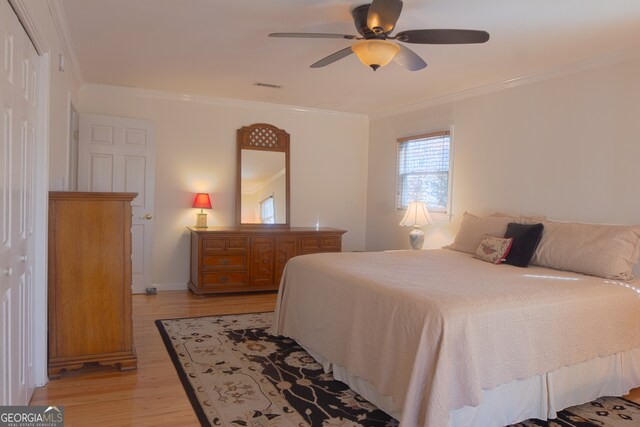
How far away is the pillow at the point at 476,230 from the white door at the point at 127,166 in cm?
341

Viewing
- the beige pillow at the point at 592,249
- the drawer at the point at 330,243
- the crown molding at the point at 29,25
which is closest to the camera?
the crown molding at the point at 29,25

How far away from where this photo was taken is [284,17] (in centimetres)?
310

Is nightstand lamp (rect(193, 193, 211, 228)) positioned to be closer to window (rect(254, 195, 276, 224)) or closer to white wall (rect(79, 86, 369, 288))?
white wall (rect(79, 86, 369, 288))

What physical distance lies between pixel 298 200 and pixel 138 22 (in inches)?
131

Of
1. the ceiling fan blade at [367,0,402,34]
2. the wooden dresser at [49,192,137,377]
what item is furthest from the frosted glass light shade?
the wooden dresser at [49,192,137,377]

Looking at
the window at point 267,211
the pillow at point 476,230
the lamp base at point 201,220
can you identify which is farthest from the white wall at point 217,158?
the pillow at point 476,230

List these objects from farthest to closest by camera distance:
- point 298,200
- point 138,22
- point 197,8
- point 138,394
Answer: point 298,200 → point 138,22 → point 197,8 → point 138,394

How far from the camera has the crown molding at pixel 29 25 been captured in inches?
79.6

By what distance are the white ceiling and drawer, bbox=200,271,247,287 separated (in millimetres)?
2090

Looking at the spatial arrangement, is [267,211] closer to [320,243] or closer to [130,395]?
[320,243]

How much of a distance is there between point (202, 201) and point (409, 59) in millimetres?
3212

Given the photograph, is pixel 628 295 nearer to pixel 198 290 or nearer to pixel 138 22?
pixel 138 22

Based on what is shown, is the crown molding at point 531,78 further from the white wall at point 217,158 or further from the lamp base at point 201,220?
the lamp base at point 201,220

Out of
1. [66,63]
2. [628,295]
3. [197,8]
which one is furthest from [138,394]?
[628,295]
